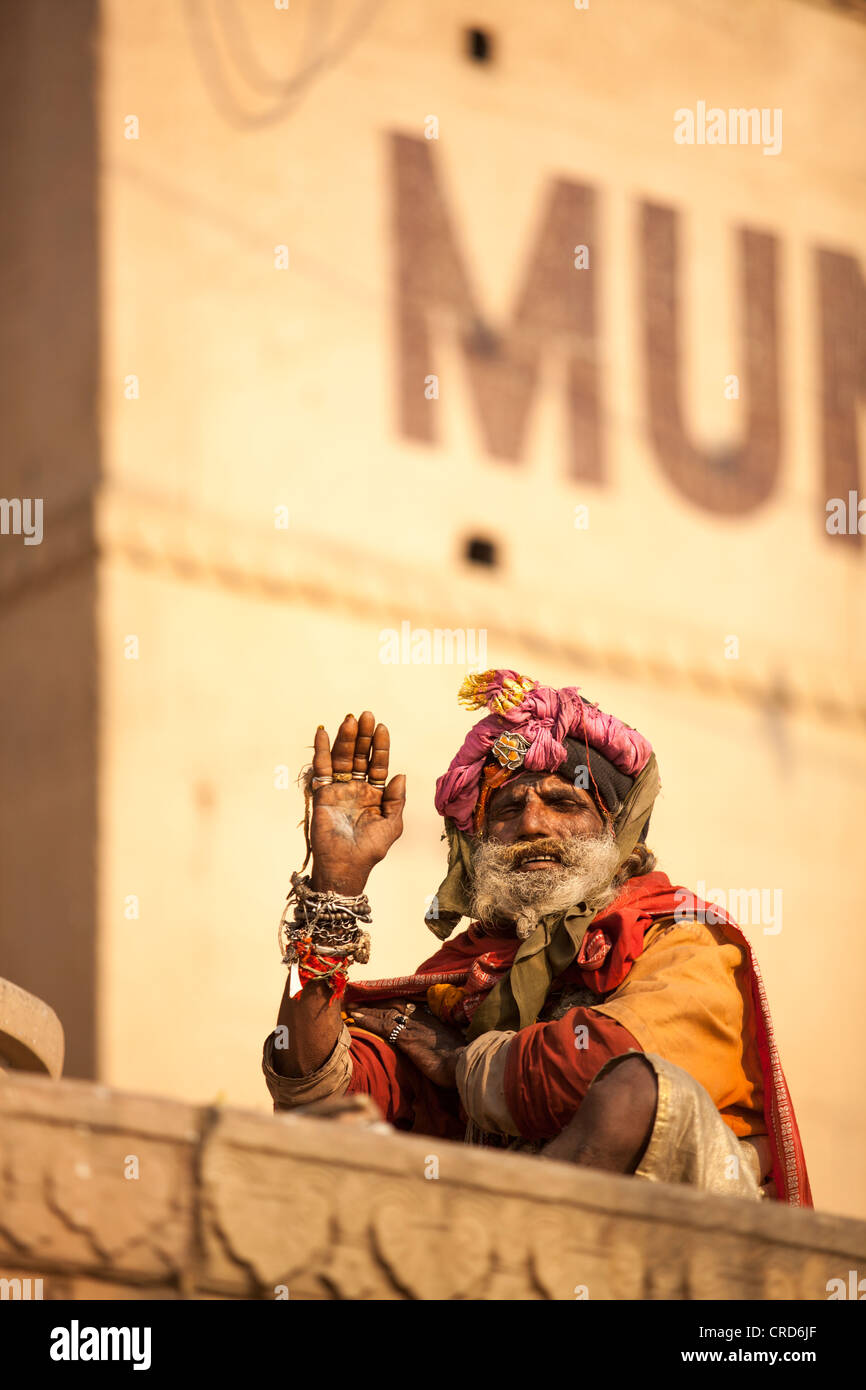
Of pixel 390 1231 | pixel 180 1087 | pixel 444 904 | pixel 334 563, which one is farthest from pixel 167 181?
pixel 390 1231

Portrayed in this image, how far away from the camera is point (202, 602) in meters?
13.1

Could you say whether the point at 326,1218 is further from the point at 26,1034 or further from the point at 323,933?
the point at 26,1034

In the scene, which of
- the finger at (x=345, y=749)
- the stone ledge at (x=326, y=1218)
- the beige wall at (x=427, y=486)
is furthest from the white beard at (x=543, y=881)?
the beige wall at (x=427, y=486)

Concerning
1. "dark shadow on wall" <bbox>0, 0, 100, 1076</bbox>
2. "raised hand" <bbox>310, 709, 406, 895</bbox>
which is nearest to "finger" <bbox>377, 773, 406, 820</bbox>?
"raised hand" <bbox>310, 709, 406, 895</bbox>

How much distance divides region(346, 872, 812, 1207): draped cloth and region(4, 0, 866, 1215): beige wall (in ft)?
18.7

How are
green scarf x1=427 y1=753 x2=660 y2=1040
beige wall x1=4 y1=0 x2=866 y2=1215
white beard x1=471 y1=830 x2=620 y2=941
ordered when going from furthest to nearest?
1. beige wall x1=4 y1=0 x2=866 y2=1215
2. white beard x1=471 y1=830 x2=620 y2=941
3. green scarf x1=427 y1=753 x2=660 y2=1040

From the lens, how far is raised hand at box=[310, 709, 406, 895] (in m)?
5.52

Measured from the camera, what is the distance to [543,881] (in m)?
5.93

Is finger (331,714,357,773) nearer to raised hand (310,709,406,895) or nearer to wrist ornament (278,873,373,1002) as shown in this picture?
raised hand (310,709,406,895)

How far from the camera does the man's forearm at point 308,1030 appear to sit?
563 centimetres

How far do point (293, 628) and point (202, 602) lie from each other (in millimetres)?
479
